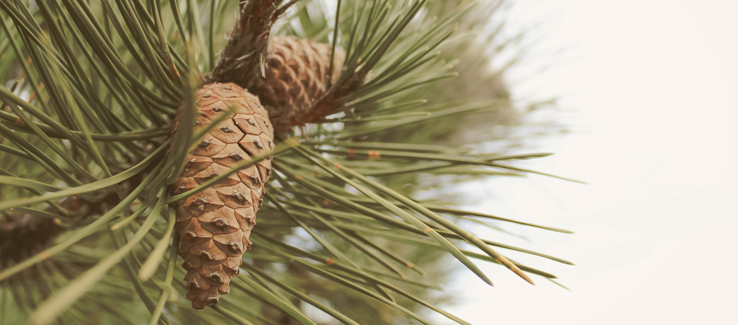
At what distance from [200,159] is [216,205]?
Answer: 0.9 inches

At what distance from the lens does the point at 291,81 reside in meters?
0.28

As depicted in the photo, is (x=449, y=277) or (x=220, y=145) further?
(x=449, y=277)

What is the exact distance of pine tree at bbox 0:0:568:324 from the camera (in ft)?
0.57

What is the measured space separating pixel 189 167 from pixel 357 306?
0.41m

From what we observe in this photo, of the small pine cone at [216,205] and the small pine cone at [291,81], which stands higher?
the small pine cone at [291,81]

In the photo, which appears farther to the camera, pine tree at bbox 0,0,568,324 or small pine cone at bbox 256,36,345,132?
small pine cone at bbox 256,36,345,132

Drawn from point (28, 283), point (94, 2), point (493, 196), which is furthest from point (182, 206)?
point (493, 196)

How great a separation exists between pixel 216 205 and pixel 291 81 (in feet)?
0.36

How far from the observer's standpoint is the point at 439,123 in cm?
62

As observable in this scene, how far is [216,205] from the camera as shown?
0.67 ft

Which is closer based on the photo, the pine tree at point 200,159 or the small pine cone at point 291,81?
the pine tree at point 200,159

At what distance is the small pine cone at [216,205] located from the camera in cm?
20

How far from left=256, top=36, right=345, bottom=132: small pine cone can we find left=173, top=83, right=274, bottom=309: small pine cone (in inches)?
2.3

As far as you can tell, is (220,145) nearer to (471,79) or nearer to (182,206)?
(182,206)
